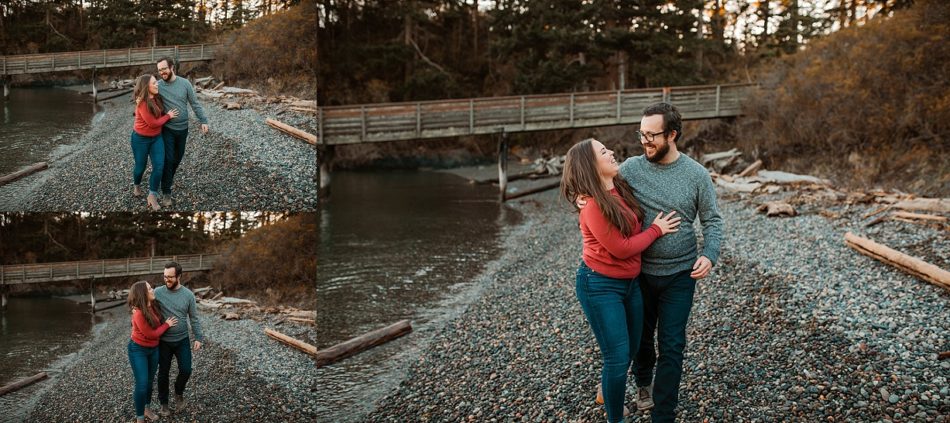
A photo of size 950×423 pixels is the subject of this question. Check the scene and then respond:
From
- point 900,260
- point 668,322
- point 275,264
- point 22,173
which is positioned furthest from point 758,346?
point 22,173

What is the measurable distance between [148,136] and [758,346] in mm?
4755

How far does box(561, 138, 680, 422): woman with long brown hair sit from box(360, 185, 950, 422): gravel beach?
1.08 m

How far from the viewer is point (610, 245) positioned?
10.2 ft

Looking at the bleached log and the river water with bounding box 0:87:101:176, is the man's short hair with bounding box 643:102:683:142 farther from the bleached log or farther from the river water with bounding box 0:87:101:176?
the bleached log

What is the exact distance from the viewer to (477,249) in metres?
13.5

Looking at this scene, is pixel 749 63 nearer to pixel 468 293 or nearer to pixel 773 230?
pixel 773 230

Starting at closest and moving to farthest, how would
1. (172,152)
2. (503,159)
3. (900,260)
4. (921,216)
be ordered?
(172,152), (900,260), (921,216), (503,159)

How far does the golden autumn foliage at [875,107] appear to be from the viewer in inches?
564

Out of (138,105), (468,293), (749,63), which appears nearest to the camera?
(138,105)

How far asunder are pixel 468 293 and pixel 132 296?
702 centimetres

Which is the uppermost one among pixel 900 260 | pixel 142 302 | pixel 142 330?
pixel 142 302

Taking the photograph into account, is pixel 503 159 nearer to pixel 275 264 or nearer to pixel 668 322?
pixel 668 322

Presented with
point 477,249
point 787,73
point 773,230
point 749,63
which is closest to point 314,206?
point 773,230

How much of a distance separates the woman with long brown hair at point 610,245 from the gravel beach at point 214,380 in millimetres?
1493
